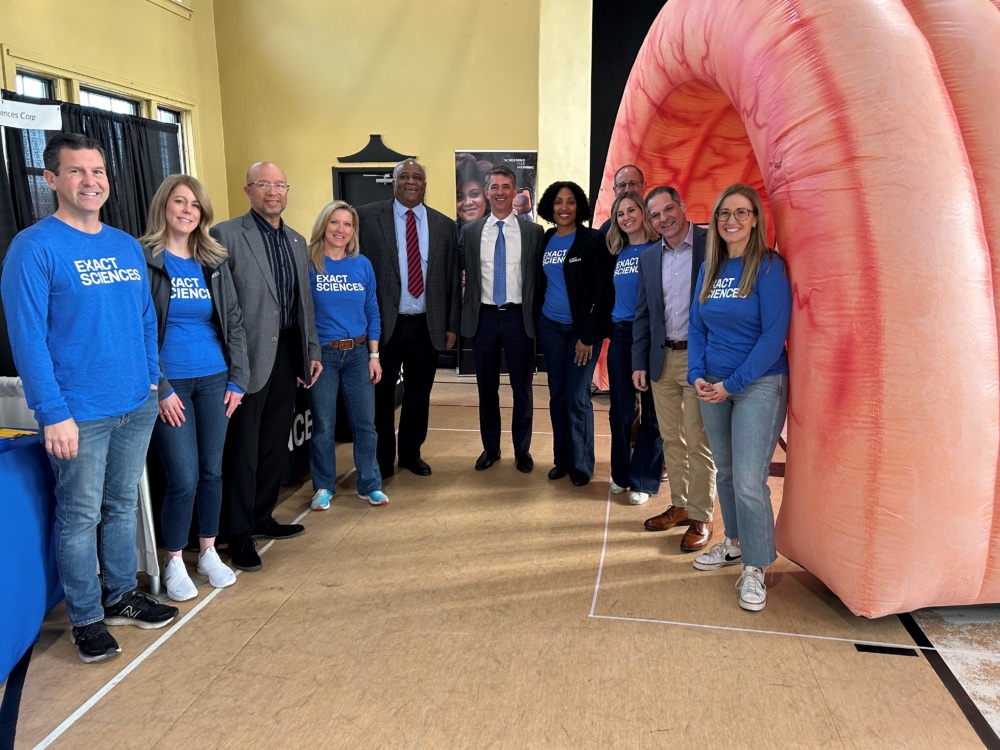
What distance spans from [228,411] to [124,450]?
465 millimetres

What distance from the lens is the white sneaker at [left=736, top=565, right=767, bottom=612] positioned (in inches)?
101

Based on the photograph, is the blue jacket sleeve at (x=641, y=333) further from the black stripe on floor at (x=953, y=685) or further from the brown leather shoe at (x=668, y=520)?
the black stripe on floor at (x=953, y=685)

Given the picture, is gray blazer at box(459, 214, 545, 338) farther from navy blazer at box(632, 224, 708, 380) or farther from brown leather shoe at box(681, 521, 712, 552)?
brown leather shoe at box(681, 521, 712, 552)

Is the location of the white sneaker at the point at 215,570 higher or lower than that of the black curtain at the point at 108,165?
lower

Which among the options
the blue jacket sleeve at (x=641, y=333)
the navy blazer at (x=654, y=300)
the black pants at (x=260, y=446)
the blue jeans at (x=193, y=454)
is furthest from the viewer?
the blue jacket sleeve at (x=641, y=333)

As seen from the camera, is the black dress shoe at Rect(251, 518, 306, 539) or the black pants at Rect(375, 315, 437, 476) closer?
the black dress shoe at Rect(251, 518, 306, 539)

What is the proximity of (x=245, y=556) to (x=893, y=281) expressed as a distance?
8.08 ft

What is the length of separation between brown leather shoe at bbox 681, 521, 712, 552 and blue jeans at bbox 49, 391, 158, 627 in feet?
6.79

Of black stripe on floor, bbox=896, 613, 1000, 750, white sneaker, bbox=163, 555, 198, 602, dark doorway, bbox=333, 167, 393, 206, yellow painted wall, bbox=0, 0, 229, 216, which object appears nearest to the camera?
black stripe on floor, bbox=896, 613, 1000, 750

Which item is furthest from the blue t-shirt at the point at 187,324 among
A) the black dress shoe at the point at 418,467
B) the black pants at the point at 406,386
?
the black dress shoe at the point at 418,467

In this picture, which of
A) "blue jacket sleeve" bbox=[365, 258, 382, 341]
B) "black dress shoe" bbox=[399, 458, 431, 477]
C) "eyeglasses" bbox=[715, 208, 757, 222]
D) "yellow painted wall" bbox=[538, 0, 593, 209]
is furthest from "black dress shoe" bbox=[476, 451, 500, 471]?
"yellow painted wall" bbox=[538, 0, 593, 209]

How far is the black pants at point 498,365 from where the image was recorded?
12.7 ft

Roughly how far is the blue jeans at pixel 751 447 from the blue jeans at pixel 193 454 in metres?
1.75

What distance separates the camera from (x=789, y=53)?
2385 mm
